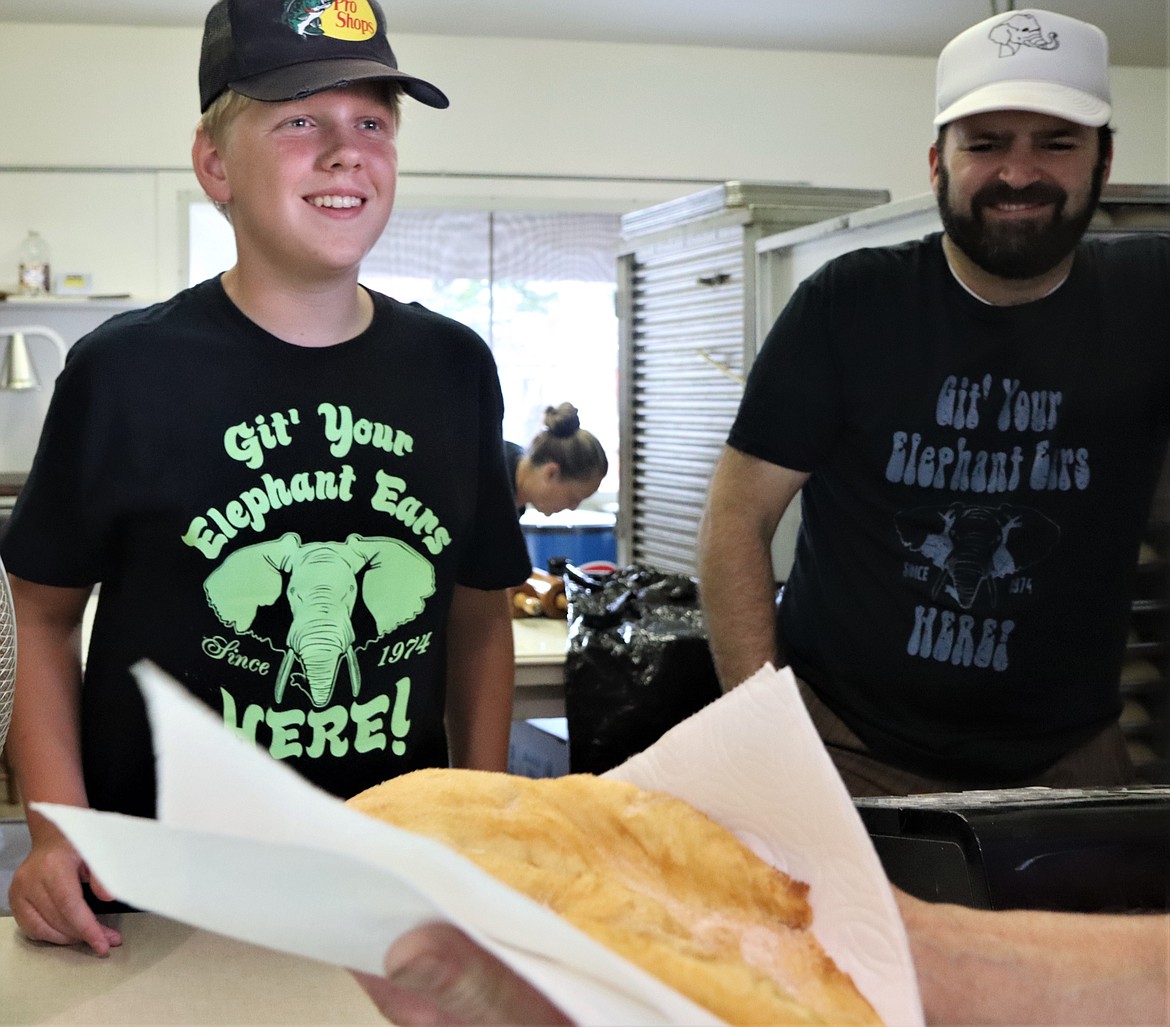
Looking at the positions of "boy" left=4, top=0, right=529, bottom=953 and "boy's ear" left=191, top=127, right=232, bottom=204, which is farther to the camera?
"boy's ear" left=191, top=127, right=232, bottom=204

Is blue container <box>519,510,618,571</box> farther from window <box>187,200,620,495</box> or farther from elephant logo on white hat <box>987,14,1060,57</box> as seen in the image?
elephant logo on white hat <box>987,14,1060,57</box>

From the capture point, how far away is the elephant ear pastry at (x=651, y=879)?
551mm

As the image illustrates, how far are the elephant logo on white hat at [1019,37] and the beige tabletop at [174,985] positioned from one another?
1.63 meters

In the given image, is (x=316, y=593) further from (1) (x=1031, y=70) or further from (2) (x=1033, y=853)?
(1) (x=1031, y=70)

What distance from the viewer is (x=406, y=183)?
635 centimetres

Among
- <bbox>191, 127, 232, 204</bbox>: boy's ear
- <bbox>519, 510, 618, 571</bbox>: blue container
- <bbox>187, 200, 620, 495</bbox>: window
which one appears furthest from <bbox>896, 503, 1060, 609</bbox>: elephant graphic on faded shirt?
<bbox>187, 200, 620, 495</bbox>: window

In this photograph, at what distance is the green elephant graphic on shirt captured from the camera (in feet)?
4.18

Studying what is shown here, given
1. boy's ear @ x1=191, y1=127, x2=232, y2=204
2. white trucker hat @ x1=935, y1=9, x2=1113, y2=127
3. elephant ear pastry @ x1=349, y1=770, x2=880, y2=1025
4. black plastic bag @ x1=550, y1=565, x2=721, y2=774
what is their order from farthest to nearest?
1. black plastic bag @ x1=550, y1=565, x2=721, y2=774
2. white trucker hat @ x1=935, y1=9, x2=1113, y2=127
3. boy's ear @ x1=191, y1=127, x2=232, y2=204
4. elephant ear pastry @ x1=349, y1=770, x2=880, y2=1025

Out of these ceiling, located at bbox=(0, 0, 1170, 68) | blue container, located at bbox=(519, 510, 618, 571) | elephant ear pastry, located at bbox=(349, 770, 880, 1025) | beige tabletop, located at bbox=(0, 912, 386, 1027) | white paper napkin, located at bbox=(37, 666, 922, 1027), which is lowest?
blue container, located at bbox=(519, 510, 618, 571)

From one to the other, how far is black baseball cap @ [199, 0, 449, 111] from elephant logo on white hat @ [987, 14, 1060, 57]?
3.22ft

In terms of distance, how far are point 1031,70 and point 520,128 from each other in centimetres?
492

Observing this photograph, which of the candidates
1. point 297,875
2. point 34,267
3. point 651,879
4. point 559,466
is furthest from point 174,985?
point 34,267

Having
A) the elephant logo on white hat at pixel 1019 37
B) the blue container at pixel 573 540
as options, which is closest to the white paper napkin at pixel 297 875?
the elephant logo on white hat at pixel 1019 37

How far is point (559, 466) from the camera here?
417 cm
